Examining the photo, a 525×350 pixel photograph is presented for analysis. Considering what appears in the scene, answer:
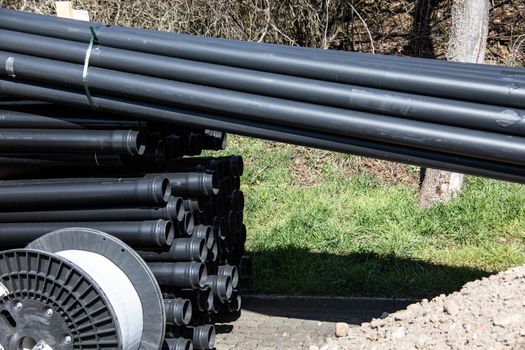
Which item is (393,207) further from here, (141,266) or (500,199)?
(141,266)

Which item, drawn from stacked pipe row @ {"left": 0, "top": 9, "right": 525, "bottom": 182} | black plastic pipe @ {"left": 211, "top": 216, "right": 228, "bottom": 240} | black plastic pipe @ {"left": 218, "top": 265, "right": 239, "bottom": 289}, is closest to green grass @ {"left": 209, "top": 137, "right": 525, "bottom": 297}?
black plastic pipe @ {"left": 218, "top": 265, "right": 239, "bottom": 289}

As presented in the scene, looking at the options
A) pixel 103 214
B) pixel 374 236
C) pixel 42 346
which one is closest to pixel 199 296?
pixel 103 214

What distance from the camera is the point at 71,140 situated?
4.81 meters

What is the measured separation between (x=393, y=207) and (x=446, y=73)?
4.06 meters

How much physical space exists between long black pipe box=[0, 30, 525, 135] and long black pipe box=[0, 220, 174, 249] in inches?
37.3

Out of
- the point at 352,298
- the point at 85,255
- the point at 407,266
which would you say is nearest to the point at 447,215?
the point at 407,266

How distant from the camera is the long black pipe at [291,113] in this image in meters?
4.23

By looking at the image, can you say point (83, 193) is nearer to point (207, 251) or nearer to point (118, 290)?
point (118, 290)

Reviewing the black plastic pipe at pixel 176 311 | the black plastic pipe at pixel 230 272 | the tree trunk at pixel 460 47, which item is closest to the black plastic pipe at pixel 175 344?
the black plastic pipe at pixel 176 311

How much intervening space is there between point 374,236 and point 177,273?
3146mm

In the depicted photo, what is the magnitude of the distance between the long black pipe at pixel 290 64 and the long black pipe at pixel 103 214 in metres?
0.97

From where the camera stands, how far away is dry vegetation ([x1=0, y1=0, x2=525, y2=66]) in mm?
11438

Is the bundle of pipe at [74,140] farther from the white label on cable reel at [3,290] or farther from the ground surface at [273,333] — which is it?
the ground surface at [273,333]

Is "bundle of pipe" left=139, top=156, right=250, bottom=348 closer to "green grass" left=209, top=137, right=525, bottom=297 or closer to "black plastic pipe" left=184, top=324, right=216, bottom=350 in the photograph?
"black plastic pipe" left=184, top=324, right=216, bottom=350
